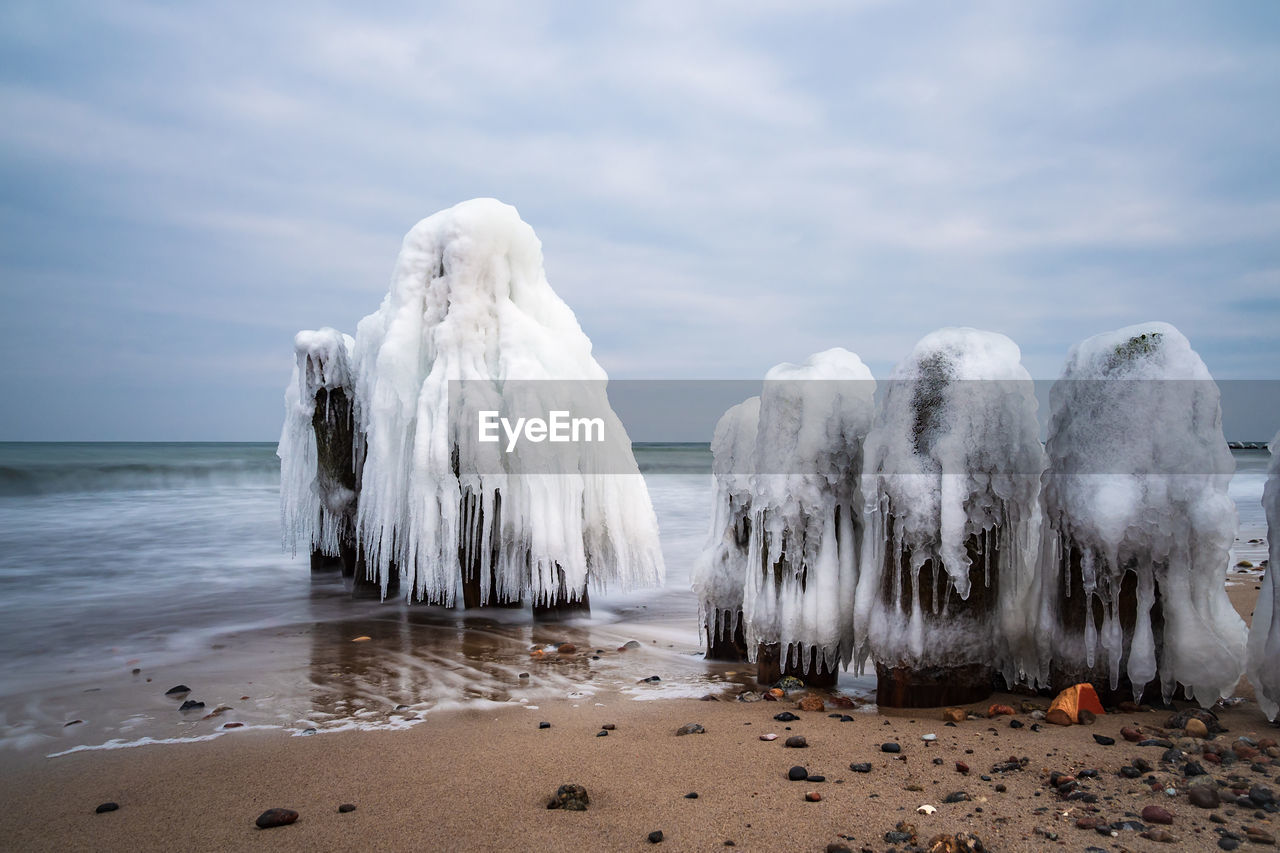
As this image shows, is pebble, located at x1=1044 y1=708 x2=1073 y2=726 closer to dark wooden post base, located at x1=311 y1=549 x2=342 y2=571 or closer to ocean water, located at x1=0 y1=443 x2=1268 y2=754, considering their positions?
ocean water, located at x1=0 y1=443 x2=1268 y2=754

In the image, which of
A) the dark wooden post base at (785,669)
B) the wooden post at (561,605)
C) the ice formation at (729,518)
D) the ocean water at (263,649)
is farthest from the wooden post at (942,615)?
the wooden post at (561,605)

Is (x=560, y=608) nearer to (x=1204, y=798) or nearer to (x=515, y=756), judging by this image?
(x=515, y=756)

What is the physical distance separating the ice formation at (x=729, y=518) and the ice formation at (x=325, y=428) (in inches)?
193

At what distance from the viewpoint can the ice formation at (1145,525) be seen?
3576 mm

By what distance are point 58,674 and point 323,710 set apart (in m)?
2.77

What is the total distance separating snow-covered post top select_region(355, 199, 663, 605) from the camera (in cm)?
712

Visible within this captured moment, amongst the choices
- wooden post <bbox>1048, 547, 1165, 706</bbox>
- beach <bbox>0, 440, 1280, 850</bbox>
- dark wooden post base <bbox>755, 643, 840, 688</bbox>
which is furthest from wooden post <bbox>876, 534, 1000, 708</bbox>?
dark wooden post base <bbox>755, 643, 840, 688</bbox>

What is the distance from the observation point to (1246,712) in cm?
369

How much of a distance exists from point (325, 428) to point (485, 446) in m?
2.69

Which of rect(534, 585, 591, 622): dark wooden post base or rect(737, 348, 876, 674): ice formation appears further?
rect(534, 585, 591, 622): dark wooden post base

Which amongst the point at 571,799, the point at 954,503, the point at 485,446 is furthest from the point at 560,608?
the point at 954,503

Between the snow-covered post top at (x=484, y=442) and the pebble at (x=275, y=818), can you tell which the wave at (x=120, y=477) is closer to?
the snow-covered post top at (x=484, y=442)

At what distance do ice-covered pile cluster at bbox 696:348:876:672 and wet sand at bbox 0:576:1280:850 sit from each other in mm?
429

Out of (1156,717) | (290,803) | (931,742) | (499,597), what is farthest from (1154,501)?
(499,597)
